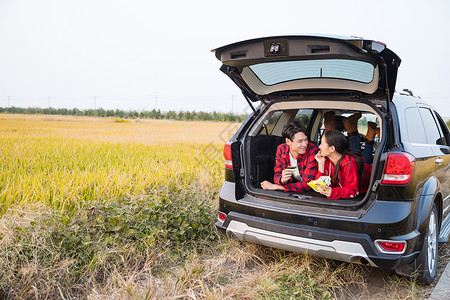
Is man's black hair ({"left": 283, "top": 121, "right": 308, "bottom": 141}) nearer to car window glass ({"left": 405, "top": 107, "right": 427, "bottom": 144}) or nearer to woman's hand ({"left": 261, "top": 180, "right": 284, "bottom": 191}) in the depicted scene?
woman's hand ({"left": 261, "top": 180, "right": 284, "bottom": 191})

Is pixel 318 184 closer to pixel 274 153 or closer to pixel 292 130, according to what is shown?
pixel 292 130

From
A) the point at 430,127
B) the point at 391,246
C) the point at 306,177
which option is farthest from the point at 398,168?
the point at 430,127

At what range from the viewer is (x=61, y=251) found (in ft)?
11.5

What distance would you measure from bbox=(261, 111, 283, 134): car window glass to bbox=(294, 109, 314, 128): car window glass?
0.42m

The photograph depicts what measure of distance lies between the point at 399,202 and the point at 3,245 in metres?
3.30

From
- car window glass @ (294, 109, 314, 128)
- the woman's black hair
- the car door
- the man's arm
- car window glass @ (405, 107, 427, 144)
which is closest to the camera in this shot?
car window glass @ (405, 107, 427, 144)

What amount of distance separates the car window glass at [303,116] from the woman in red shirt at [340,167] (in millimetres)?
1096

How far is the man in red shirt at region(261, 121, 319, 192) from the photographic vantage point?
3807 mm

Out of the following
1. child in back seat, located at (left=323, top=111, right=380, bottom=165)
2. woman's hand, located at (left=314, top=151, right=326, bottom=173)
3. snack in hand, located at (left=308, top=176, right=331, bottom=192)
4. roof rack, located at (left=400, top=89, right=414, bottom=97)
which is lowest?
snack in hand, located at (left=308, top=176, right=331, bottom=192)

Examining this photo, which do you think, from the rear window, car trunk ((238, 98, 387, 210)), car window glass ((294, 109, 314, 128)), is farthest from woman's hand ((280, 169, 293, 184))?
car window glass ((294, 109, 314, 128))

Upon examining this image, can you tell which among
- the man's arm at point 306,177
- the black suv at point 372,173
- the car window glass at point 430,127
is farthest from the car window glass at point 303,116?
the car window glass at point 430,127

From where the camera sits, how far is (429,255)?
3.32 metres

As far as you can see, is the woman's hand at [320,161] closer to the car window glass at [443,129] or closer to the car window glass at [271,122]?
the car window glass at [271,122]

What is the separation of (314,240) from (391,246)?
0.55m
